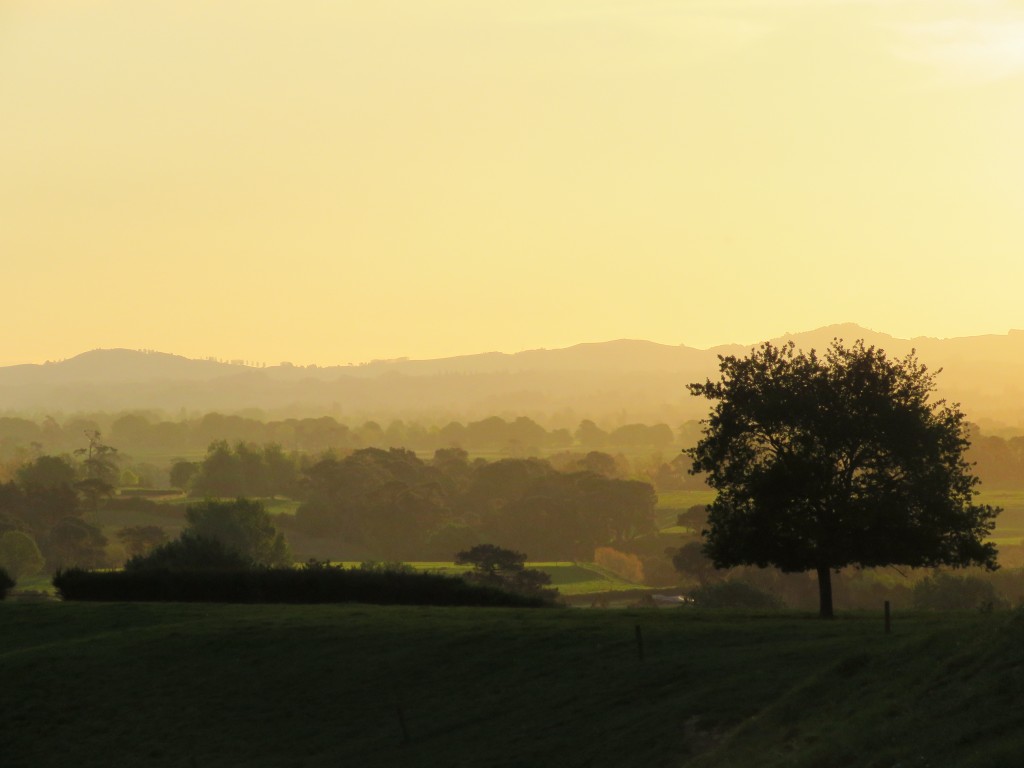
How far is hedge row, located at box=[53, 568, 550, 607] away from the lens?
65812 mm

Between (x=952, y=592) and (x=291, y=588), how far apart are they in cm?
6552

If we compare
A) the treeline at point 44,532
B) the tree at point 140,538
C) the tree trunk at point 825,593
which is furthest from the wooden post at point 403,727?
the tree at point 140,538

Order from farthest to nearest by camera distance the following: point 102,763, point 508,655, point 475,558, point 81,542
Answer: point 81,542
point 475,558
point 508,655
point 102,763

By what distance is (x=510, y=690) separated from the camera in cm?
3788

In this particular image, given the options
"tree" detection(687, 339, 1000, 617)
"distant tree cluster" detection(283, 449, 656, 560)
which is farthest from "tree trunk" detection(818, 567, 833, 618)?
"distant tree cluster" detection(283, 449, 656, 560)

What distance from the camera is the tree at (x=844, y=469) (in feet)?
152

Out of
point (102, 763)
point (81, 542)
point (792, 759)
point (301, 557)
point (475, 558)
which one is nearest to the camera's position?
point (792, 759)

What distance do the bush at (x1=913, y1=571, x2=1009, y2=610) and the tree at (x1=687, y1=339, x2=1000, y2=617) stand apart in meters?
64.7

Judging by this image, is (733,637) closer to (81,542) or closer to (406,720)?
(406,720)

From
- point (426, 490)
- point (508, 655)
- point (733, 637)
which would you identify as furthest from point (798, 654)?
point (426, 490)

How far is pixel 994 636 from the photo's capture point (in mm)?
24922

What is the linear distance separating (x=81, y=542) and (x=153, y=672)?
128652 millimetres

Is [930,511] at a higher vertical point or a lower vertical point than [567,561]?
higher

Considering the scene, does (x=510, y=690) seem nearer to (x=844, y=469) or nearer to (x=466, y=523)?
(x=844, y=469)
